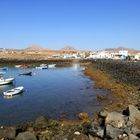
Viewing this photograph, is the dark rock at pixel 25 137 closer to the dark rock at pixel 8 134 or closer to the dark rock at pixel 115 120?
the dark rock at pixel 8 134

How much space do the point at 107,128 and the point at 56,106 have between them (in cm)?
1932

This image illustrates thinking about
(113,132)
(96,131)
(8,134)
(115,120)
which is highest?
(115,120)

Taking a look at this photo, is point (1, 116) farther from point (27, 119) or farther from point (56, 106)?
point (56, 106)

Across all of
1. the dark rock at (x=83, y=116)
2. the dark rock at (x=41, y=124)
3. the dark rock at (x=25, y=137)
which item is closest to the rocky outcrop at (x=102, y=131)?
the dark rock at (x=25, y=137)

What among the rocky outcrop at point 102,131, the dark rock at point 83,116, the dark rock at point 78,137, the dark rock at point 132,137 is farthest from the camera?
the dark rock at point 83,116

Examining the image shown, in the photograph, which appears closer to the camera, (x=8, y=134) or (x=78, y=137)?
(x=78, y=137)

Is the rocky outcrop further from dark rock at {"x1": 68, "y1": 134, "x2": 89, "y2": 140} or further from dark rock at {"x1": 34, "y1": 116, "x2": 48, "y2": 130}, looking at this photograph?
dark rock at {"x1": 34, "y1": 116, "x2": 48, "y2": 130}

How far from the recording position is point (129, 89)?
46.5 metres

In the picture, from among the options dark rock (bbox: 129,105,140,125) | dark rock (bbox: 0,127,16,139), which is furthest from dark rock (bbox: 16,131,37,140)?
dark rock (bbox: 129,105,140,125)

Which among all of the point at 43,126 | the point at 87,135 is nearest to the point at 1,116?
the point at 43,126

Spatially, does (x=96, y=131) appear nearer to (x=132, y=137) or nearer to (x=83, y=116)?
(x=132, y=137)

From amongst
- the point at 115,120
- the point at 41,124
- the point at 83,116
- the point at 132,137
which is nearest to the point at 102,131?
the point at 115,120

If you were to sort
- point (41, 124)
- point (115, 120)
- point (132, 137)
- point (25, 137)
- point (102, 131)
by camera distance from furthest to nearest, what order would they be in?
point (41, 124)
point (25, 137)
point (115, 120)
point (102, 131)
point (132, 137)

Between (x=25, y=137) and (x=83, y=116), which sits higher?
(x=25, y=137)
